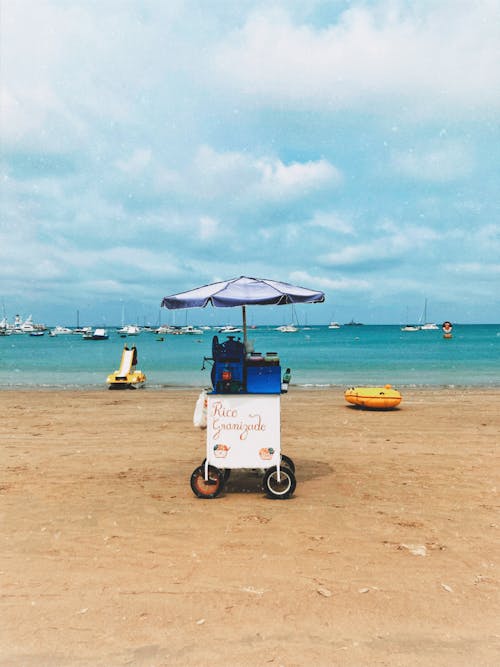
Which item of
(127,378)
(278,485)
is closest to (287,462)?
(278,485)

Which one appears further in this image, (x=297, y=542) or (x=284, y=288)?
(x=284, y=288)

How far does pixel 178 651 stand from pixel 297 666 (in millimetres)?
752

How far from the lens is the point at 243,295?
6.25 meters

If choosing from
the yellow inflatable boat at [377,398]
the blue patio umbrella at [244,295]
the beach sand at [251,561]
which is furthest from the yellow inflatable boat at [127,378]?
the blue patio umbrella at [244,295]

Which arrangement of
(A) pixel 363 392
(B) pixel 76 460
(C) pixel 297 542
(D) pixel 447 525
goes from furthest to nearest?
1. (A) pixel 363 392
2. (B) pixel 76 460
3. (D) pixel 447 525
4. (C) pixel 297 542

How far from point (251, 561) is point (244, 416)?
1957mm

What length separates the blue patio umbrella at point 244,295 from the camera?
616 centimetres

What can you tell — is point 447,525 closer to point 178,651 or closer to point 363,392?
point 178,651

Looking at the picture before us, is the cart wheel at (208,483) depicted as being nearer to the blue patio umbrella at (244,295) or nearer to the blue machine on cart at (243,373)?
the blue machine on cart at (243,373)

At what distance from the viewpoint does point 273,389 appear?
6453 millimetres

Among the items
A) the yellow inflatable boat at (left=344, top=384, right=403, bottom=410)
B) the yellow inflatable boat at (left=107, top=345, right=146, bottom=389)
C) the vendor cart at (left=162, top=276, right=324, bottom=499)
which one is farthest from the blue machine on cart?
the yellow inflatable boat at (left=107, top=345, right=146, bottom=389)

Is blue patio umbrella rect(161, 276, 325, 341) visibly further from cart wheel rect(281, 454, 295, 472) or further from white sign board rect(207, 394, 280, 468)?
cart wheel rect(281, 454, 295, 472)

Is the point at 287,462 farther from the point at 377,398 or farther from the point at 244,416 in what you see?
the point at 377,398

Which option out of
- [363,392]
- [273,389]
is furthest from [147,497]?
[363,392]
